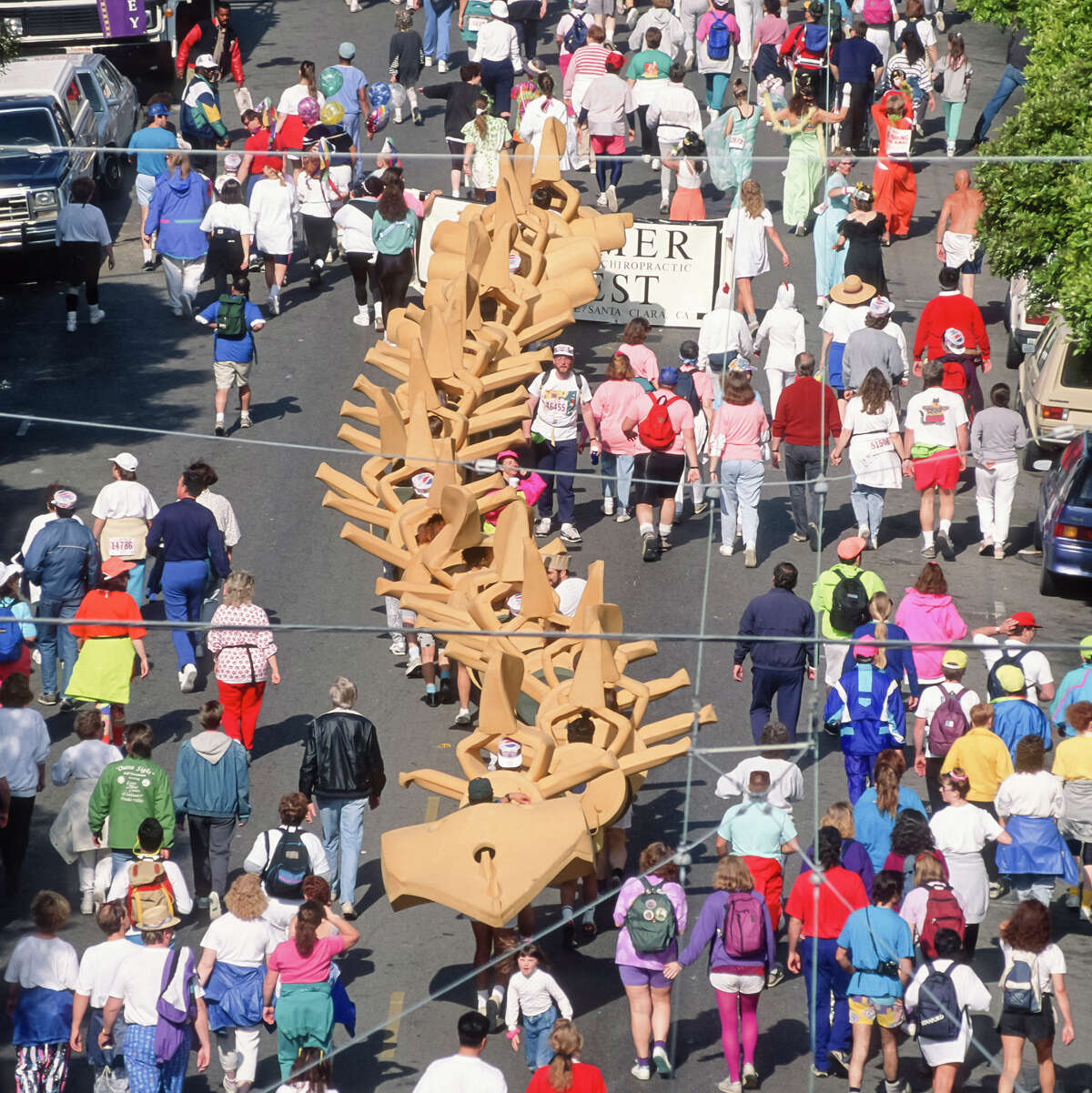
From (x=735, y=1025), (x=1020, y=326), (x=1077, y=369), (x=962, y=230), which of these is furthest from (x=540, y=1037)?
(x=962, y=230)

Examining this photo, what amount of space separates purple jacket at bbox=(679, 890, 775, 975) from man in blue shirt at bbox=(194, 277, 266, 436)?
30.3 feet

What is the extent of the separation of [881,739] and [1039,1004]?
2871 millimetres

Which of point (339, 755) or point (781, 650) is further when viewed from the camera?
point (781, 650)

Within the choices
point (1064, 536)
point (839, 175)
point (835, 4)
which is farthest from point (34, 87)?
point (1064, 536)

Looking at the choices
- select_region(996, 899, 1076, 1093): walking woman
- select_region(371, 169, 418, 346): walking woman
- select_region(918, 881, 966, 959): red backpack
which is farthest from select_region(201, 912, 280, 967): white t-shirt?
select_region(371, 169, 418, 346): walking woman

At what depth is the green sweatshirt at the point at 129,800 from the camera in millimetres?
12922

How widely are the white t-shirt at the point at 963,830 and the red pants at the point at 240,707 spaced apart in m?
4.95

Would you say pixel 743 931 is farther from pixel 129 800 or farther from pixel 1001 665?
pixel 129 800

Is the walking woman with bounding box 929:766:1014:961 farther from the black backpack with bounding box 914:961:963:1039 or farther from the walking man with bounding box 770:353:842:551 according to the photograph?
the walking man with bounding box 770:353:842:551

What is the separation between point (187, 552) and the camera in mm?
15938

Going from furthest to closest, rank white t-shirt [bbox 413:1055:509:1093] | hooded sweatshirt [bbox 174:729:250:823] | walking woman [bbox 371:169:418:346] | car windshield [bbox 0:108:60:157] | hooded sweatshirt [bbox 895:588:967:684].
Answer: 1. car windshield [bbox 0:108:60:157]
2. walking woman [bbox 371:169:418:346]
3. hooded sweatshirt [bbox 895:588:967:684]
4. hooded sweatshirt [bbox 174:729:250:823]
5. white t-shirt [bbox 413:1055:509:1093]

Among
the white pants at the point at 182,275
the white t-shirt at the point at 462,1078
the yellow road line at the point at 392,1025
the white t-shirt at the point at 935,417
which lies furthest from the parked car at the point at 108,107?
the white t-shirt at the point at 462,1078

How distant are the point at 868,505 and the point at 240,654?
6252 mm

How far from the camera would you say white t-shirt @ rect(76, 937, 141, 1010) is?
1134 cm
